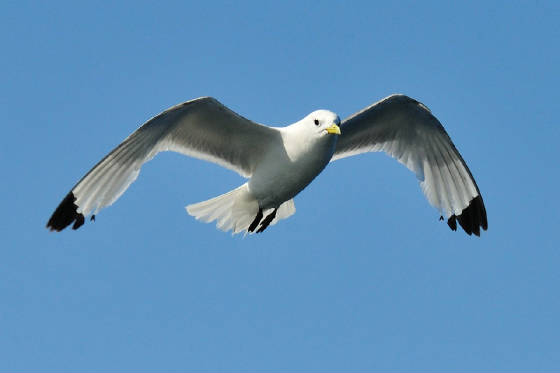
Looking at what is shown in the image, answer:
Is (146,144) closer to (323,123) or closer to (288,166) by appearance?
(288,166)

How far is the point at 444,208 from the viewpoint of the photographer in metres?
11.1

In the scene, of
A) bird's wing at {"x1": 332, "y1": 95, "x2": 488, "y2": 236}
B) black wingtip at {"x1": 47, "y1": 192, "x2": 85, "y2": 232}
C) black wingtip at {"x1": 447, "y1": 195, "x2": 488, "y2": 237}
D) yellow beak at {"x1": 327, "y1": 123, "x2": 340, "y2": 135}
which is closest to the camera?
yellow beak at {"x1": 327, "y1": 123, "x2": 340, "y2": 135}

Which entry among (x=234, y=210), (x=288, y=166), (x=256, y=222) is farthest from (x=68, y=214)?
(x=288, y=166)

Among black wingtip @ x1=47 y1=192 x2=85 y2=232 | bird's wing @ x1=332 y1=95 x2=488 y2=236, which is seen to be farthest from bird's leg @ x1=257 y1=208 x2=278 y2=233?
black wingtip @ x1=47 y1=192 x2=85 y2=232

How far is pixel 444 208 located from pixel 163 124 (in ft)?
12.2

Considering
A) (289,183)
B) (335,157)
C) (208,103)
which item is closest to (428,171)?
(335,157)

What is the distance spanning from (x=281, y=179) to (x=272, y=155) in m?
0.32

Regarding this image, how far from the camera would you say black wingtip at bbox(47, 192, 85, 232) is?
31.6 ft

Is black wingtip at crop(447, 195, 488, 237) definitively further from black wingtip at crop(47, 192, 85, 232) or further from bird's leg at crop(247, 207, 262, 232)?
black wingtip at crop(47, 192, 85, 232)

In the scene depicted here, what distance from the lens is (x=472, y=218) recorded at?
1123 cm

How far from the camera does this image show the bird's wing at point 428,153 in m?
10.7

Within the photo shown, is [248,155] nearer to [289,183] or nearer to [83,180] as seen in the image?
[289,183]

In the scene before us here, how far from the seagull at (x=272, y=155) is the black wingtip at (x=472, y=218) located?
12mm

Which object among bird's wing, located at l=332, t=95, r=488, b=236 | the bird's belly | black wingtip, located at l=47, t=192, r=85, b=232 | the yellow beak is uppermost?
bird's wing, located at l=332, t=95, r=488, b=236
